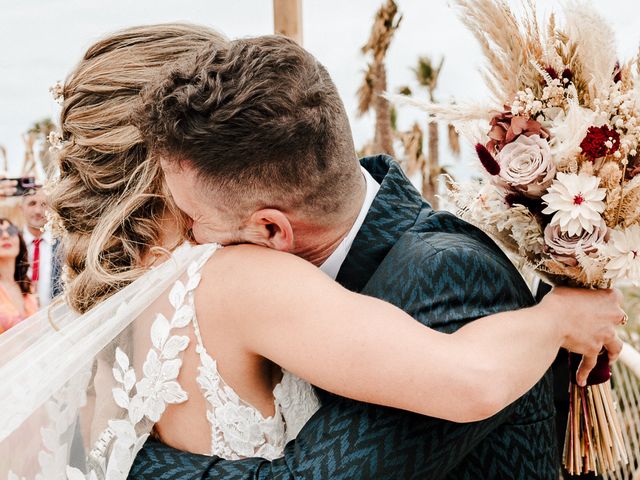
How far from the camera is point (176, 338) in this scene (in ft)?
6.22

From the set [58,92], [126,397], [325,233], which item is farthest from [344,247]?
[58,92]

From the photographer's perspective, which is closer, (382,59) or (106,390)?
(106,390)

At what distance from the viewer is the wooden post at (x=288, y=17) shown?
417 centimetres

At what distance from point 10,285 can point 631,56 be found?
5.77 meters

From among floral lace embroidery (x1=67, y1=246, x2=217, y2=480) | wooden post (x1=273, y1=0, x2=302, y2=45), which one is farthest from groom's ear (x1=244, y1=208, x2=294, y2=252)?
wooden post (x1=273, y1=0, x2=302, y2=45)

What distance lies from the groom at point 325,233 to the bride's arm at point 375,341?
0.20 feet

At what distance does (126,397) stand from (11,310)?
4.61 meters

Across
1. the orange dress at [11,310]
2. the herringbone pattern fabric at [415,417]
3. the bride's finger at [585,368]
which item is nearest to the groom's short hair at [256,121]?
the herringbone pattern fabric at [415,417]

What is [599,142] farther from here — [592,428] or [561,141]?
[592,428]

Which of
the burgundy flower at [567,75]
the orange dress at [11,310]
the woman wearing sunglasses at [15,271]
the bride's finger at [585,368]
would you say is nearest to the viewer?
the burgundy flower at [567,75]

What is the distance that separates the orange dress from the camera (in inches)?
230

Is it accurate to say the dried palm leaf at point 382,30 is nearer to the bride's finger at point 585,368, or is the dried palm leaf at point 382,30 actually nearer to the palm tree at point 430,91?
the palm tree at point 430,91

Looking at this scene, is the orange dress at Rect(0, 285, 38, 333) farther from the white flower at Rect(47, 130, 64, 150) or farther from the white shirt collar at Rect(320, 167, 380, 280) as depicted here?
the white shirt collar at Rect(320, 167, 380, 280)

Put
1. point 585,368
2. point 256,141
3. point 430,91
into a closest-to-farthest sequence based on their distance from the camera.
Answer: point 256,141 < point 585,368 < point 430,91
